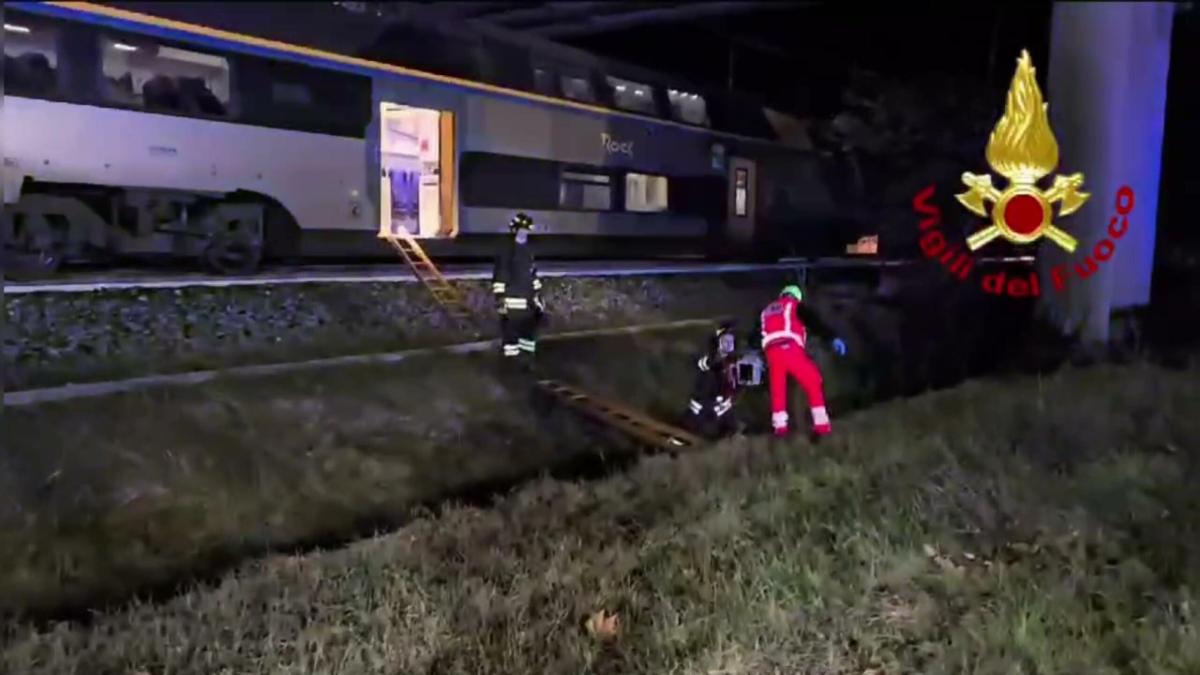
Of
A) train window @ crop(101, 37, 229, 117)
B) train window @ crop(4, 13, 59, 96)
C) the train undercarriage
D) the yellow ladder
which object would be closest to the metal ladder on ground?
the yellow ladder

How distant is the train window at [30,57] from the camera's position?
8.76 ft

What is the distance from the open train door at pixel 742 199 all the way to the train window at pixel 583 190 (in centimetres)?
52

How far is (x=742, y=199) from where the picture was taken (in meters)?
4.24

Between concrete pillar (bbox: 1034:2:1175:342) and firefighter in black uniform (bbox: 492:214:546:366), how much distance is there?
1879mm

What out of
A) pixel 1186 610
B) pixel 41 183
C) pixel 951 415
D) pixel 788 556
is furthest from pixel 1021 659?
pixel 41 183

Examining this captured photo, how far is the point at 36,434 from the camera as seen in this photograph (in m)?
2.54

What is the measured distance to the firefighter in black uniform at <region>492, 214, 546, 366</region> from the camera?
3523 mm

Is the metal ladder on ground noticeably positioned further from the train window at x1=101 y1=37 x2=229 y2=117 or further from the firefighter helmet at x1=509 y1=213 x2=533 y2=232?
the train window at x1=101 y1=37 x2=229 y2=117

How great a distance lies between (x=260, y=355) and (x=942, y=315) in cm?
285

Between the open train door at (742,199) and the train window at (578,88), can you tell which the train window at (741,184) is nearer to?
the open train door at (742,199)

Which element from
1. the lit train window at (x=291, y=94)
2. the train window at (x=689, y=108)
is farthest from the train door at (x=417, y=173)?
the train window at (x=689, y=108)

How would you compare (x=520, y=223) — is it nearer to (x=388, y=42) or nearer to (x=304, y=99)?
(x=388, y=42)

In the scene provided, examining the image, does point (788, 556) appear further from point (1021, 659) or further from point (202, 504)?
point (202, 504)

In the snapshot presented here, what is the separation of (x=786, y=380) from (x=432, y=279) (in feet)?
4.21
